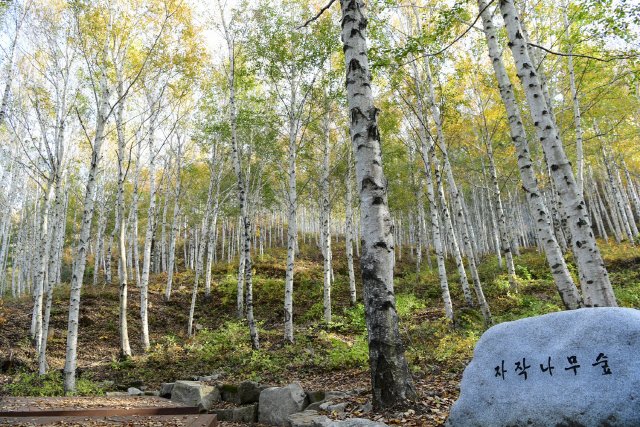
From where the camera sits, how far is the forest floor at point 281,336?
21.4ft

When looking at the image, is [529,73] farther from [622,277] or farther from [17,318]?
[17,318]

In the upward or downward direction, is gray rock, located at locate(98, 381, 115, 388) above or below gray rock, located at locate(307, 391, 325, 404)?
below

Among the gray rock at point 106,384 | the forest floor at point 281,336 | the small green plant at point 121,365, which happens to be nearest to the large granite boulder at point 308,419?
the forest floor at point 281,336

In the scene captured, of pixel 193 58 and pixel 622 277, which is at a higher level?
pixel 193 58

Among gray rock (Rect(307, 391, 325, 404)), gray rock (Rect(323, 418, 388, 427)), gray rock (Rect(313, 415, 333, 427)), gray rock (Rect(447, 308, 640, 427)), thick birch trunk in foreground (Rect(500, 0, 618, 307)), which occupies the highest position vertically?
thick birch trunk in foreground (Rect(500, 0, 618, 307))

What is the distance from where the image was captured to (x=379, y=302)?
3.60 m

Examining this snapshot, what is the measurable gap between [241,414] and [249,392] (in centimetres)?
53

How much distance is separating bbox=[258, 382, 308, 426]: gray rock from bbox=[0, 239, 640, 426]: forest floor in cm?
81

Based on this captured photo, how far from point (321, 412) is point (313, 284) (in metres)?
13.5

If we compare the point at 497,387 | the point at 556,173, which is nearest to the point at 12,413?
the point at 497,387

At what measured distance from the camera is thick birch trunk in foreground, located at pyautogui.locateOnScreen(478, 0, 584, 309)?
17.5ft

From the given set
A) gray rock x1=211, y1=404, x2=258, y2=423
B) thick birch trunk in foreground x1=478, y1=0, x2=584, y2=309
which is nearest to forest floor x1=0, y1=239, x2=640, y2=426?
gray rock x1=211, y1=404, x2=258, y2=423

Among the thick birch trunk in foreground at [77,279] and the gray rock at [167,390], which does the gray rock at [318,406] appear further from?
the thick birch trunk in foreground at [77,279]

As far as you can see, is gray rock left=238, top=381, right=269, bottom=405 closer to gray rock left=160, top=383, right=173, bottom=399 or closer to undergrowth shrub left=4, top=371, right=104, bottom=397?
gray rock left=160, top=383, right=173, bottom=399
